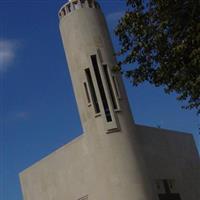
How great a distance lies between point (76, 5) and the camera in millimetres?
24781

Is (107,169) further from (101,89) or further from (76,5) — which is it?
(76,5)

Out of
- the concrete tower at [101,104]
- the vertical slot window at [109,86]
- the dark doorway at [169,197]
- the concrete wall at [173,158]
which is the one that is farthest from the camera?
the concrete wall at [173,158]

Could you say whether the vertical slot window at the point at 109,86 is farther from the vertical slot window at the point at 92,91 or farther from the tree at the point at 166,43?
the tree at the point at 166,43

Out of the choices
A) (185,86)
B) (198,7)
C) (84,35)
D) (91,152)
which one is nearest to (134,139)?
(91,152)

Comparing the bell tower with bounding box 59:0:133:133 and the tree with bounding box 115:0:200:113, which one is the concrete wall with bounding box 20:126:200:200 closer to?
the bell tower with bounding box 59:0:133:133

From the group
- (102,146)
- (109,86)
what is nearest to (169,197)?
(102,146)

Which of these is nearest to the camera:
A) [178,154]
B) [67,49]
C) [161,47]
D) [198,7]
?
[198,7]

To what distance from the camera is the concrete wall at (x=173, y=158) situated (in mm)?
24031

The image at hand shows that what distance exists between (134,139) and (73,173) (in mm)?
4119

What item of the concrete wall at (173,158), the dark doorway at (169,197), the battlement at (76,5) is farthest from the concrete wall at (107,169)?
the battlement at (76,5)

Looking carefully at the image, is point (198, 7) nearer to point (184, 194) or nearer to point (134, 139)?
point (134, 139)

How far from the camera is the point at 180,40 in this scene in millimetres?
13758

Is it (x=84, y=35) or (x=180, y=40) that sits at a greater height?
(x=84, y=35)

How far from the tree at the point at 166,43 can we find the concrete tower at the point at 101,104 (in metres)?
7.80
